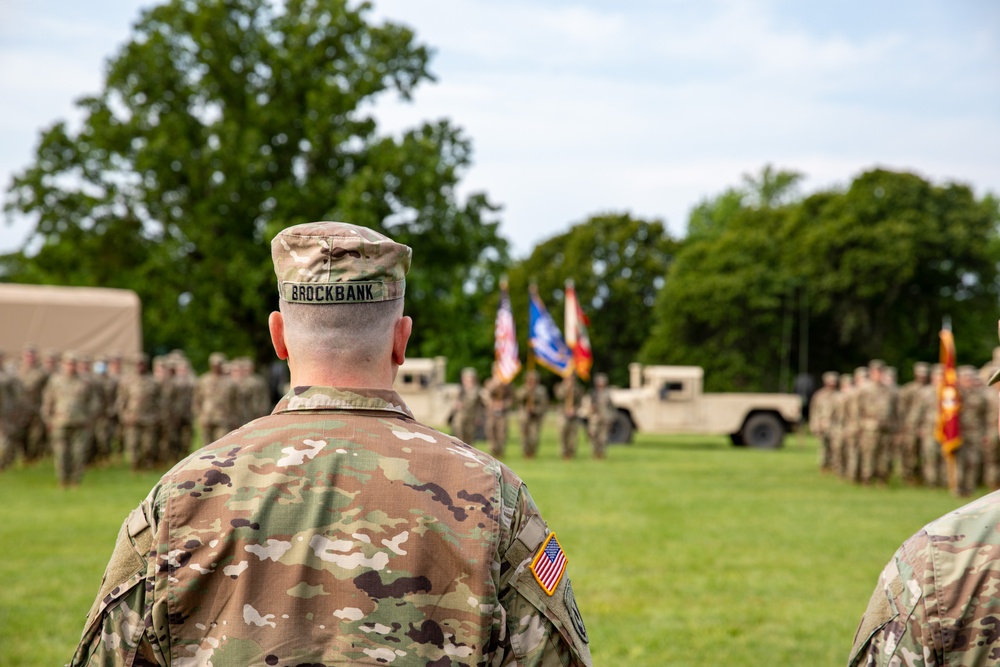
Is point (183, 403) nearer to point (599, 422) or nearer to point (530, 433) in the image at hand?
point (530, 433)

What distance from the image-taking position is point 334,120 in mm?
33594

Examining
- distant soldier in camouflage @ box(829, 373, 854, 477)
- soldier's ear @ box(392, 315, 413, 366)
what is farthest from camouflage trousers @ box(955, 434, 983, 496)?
soldier's ear @ box(392, 315, 413, 366)

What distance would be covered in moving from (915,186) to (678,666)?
137 ft

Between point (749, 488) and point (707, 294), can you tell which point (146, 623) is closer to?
point (749, 488)

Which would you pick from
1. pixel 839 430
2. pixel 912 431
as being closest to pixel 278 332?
pixel 912 431

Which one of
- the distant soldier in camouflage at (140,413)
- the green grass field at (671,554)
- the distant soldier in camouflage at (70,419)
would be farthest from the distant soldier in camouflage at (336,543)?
the distant soldier in camouflage at (140,413)

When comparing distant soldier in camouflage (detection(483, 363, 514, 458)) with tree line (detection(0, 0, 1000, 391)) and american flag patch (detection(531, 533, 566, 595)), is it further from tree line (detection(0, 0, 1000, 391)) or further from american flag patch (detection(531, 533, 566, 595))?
american flag patch (detection(531, 533, 566, 595))

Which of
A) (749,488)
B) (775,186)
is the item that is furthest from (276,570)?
(775,186)

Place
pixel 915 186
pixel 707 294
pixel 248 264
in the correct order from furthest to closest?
1. pixel 707 294
2. pixel 915 186
3. pixel 248 264

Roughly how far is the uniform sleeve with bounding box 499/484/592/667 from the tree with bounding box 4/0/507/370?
29.9 meters

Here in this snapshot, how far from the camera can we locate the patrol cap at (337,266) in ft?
7.79

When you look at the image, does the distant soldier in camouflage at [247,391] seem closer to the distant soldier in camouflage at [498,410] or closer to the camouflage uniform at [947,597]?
the distant soldier in camouflage at [498,410]

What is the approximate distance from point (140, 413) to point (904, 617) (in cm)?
1764

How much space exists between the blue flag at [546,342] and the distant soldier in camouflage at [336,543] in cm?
2177
